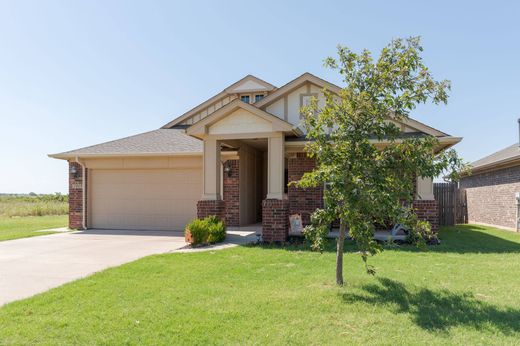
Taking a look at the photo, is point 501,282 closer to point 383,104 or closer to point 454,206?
point 383,104

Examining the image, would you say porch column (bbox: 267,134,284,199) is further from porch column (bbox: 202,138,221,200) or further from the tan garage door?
the tan garage door

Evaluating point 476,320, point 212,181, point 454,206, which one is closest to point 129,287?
point 476,320

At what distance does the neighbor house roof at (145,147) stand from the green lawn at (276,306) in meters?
6.91

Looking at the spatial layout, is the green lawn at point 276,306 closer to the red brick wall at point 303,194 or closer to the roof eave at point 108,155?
the red brick wall at point 303,194

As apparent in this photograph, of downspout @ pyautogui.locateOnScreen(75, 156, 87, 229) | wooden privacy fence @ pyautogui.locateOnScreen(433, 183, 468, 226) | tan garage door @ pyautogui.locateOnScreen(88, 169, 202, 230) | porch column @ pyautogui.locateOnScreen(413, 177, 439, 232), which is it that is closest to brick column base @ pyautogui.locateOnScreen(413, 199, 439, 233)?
porch column @ pyautogui.locateOnScreen(413, 177, 439, 232)

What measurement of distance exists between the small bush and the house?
956 cm

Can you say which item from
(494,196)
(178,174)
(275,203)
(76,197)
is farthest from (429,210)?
→ (76,197)

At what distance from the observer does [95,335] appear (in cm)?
417

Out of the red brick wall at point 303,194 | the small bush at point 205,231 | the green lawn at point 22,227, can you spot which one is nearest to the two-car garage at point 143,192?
the green lawn at point 22,227

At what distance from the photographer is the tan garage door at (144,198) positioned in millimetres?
14539

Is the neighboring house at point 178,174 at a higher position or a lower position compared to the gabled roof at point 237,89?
lower

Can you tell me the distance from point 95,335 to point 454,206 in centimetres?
1726

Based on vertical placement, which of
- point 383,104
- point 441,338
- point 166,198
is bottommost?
point 441,338

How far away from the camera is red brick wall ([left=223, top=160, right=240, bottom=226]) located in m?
14.4
